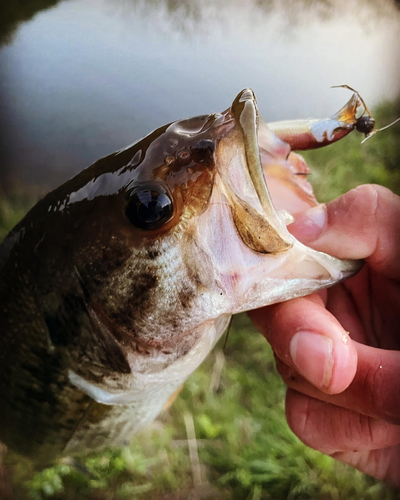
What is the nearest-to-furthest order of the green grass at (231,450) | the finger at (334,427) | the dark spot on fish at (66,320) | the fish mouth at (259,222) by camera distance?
1. the fish mouth at (259,222)
2. the dark spot on fish at (66,320)
3. the finger at (334,427)
4. the green grass at (231,450)

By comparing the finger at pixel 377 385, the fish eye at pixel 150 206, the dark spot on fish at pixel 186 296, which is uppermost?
the fish eye at pixel 150 206

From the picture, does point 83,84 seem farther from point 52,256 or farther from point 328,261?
point 328,261

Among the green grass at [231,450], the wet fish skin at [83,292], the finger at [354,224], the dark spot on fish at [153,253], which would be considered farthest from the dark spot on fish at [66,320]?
the green grass at [231,450]

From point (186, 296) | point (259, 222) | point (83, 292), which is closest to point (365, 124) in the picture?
point (259, 222)

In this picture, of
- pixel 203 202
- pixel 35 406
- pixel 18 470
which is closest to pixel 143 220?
pixel 203 202

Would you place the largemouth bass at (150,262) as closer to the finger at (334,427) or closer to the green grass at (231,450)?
the finger at (334,427)

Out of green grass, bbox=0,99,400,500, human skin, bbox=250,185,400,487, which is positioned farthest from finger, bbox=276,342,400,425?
green grass, bbox=0,99,400,500

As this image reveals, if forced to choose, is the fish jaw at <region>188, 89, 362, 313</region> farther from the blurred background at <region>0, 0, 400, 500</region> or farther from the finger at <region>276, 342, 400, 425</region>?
the blurred background at <region>0, 0, 400, 500</region>
